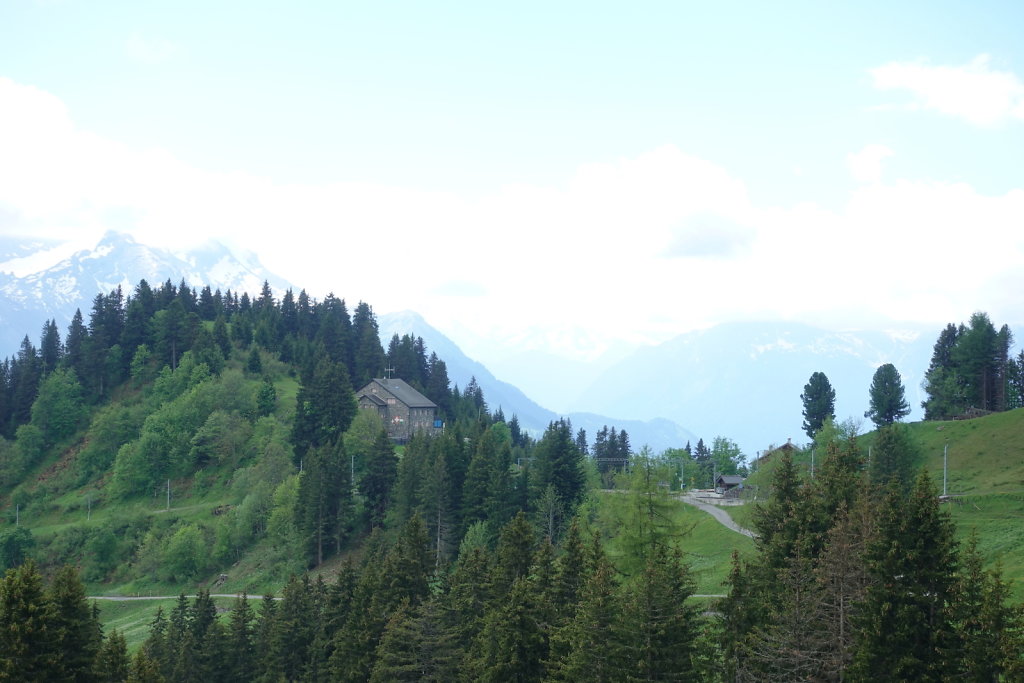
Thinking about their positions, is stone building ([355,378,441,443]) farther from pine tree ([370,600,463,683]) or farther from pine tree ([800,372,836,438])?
pine tree ([370,600,463,683])

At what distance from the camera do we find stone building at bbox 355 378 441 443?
408 feet

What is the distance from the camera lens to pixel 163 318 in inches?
5369

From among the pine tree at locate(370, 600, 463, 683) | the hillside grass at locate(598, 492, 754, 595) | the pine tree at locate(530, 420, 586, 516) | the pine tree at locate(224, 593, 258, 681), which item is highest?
the pine tree at locate(530, 420, 586, 516)

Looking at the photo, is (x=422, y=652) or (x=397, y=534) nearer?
(x=422, y=652)

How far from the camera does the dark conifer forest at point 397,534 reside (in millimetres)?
30125

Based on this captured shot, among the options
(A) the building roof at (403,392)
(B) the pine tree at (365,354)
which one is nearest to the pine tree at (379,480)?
(A) the building roof at (403,392)

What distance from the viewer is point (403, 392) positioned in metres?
130

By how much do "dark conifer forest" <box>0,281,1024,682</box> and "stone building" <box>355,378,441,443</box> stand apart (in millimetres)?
9855

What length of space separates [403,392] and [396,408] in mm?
4816

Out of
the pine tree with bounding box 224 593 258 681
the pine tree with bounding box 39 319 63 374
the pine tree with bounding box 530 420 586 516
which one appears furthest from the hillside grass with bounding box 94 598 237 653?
the pine tree with bounding box 39 319 63 374

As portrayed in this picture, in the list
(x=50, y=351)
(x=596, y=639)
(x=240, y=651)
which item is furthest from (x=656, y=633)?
(x=50, y=351)

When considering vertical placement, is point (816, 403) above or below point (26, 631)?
above

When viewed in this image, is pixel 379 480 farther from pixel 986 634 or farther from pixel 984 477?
pixel 986 634

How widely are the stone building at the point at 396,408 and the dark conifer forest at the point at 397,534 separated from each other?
32.3 ft
